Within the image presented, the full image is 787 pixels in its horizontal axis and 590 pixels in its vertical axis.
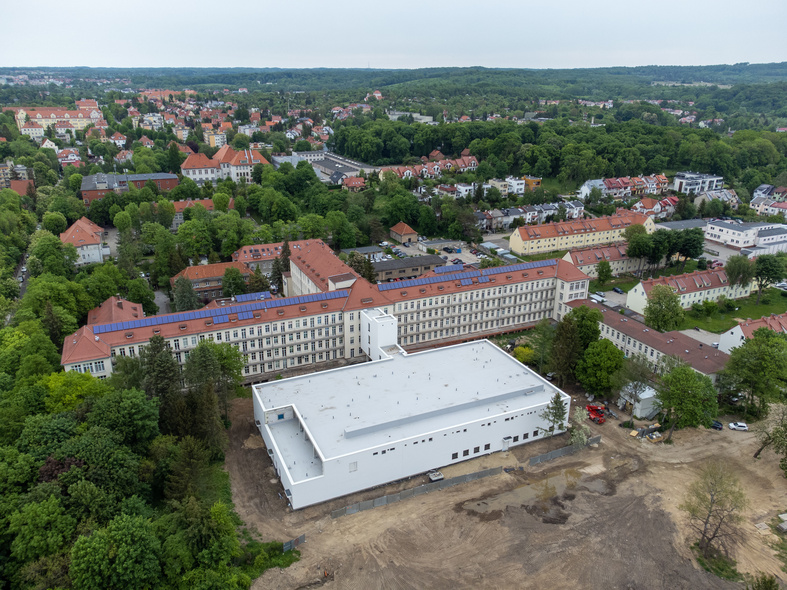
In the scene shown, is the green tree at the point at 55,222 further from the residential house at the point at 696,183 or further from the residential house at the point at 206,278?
the residential house at the point at 696,183

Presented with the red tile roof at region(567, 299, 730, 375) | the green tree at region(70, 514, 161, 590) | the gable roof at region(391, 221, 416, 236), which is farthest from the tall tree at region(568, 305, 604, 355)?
the gable roof at region(391, 221, 416, 236)

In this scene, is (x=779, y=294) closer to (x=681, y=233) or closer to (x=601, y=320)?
(x=681, y=233)

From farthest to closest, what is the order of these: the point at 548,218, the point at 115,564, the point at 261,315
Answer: the point at 548,218
the point at 261,315
the point at 115,564

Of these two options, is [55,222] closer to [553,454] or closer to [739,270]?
[553,454]

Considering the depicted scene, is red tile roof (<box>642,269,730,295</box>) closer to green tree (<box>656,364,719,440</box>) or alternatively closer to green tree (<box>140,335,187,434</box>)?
green tree (<box>656,364,719,440</box>)

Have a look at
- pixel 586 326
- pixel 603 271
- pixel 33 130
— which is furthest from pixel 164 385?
pixel 33 130

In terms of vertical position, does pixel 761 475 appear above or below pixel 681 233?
below

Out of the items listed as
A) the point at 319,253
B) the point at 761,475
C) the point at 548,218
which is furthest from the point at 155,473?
the point at 548,218

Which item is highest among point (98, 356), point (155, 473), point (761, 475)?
point (98, 356)
